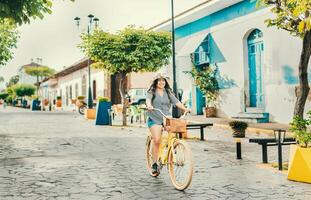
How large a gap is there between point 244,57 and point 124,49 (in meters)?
5.30

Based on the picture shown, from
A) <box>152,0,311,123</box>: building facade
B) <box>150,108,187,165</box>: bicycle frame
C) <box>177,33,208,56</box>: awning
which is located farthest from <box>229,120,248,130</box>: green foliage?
<box>177,33,208,56</box>: awning

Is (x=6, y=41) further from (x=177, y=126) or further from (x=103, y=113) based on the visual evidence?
(x=177, y=126)

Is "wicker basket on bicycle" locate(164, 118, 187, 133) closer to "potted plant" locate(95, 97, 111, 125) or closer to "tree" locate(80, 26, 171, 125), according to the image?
"tree" locate(80, 26, 171, 125)

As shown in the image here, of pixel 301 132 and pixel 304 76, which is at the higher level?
pixel 304 76

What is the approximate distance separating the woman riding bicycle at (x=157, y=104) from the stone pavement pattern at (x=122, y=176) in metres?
0.61

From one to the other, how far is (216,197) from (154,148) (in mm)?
1427

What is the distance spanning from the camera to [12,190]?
5742mm

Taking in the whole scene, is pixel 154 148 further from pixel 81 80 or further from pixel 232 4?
pixel 81 80

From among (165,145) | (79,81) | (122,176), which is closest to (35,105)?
(79,81)

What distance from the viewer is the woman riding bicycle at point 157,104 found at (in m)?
6.25

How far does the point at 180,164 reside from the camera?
578 cm

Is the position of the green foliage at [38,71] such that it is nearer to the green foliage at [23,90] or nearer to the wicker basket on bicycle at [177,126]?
the green foliage at [23,90]

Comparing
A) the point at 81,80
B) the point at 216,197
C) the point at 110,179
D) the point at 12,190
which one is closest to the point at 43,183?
the point at 12,190

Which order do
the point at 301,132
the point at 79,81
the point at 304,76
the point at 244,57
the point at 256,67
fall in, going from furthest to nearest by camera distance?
the point at 79,81 → the point at 244,57 → the point at 256,67 → the point at 304,76 → the point at 301,132
